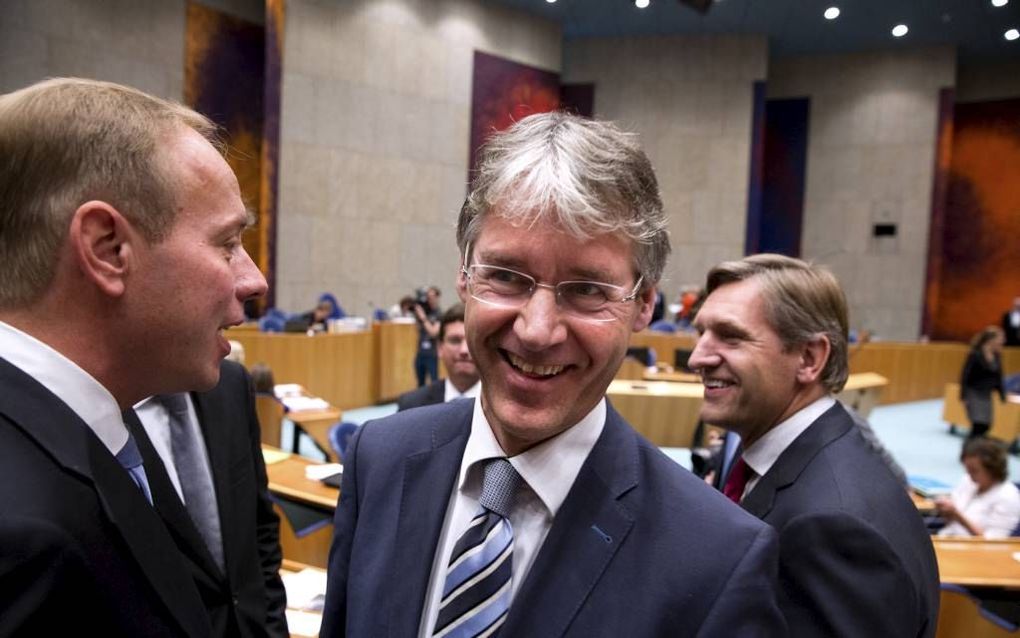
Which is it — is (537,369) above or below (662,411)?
above

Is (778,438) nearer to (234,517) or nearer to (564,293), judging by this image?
(564,293)

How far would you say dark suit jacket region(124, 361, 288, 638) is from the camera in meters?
1.75

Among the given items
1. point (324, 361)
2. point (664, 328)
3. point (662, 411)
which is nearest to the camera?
point (662, 411)

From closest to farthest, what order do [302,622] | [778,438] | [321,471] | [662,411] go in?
[778,438] → [302,622] → [321,471] → [662,411]

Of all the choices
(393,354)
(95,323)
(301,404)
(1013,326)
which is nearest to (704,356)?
(95,323)

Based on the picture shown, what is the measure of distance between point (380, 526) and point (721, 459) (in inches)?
69.9

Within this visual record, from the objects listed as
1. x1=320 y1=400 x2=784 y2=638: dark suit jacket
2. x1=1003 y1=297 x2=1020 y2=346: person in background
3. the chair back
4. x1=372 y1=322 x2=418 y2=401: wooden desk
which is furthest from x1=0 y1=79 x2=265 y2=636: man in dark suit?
x1=1003 y1=297 x2=1020 y2=346: person in background

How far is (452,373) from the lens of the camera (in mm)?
4449

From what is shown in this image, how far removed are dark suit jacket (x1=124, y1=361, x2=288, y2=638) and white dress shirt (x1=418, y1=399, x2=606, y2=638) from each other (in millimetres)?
856

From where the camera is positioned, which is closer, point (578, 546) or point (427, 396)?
point (578, 546)

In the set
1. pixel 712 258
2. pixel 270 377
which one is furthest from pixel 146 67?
pixel 712 258

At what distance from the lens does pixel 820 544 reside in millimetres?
1445

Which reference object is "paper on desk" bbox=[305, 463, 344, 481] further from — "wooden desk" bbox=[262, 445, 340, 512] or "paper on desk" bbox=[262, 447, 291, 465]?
"paper on desk" bbox=[262, 447, 291, 465]

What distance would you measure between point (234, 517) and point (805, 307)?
70.5 inches
